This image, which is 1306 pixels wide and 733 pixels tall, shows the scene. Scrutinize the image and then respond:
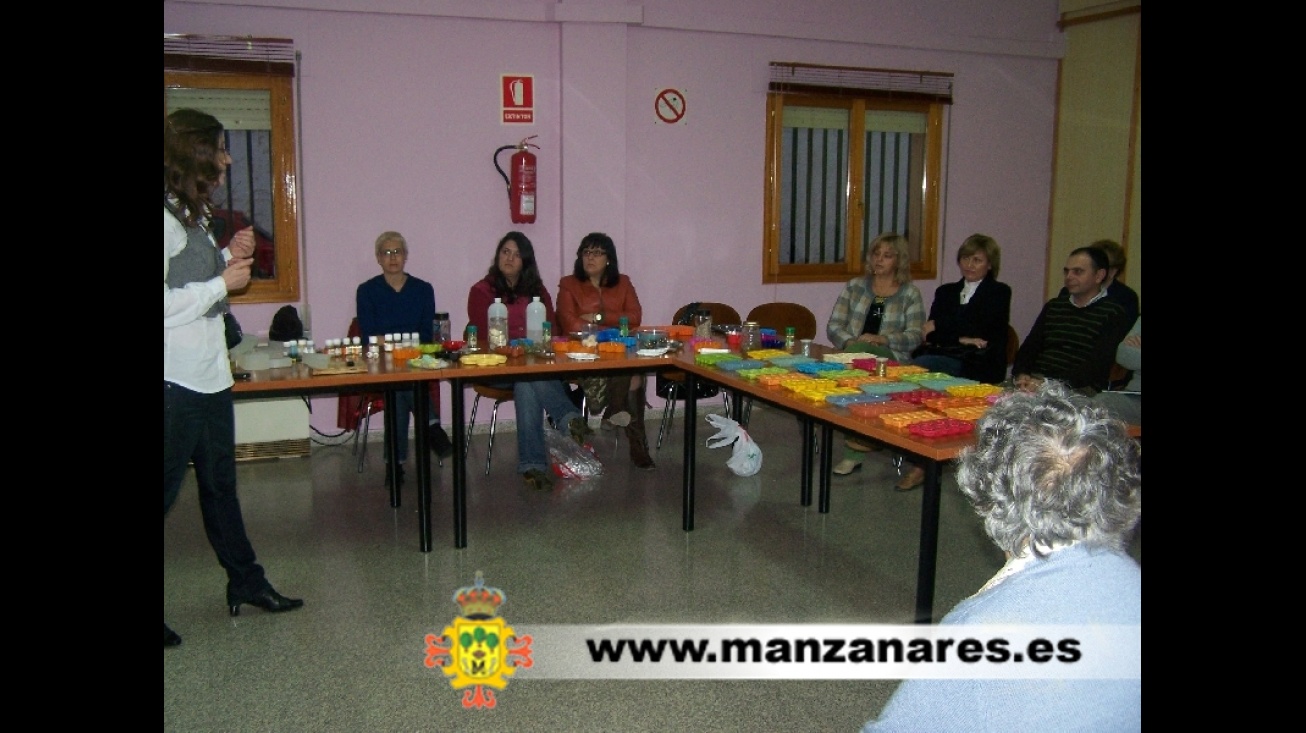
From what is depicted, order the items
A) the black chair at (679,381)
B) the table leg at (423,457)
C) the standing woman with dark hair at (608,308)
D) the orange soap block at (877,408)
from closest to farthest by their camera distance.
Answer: the orange soap block at (877,408) → the table leg at (423,457) → the standing woman with dark hair at (608,308) → the black chair at (679,381)

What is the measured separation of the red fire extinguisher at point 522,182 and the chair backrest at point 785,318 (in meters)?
1.45

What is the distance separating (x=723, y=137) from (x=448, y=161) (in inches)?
68.8

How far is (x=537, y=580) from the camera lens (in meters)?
3.62

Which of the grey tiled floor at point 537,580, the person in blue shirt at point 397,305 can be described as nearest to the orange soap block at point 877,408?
the grey tiled floor at point 537,580

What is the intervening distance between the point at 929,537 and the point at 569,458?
255 cm

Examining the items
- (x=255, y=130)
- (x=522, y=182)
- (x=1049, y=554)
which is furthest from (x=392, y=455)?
(x=1049, y=554)

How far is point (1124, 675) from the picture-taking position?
1.28m

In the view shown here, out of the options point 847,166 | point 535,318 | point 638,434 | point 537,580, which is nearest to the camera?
point 537,580

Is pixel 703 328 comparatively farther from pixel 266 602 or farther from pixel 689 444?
pixel 266 602

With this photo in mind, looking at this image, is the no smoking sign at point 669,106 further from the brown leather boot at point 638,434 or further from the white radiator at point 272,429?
the white radiator at point 272,429

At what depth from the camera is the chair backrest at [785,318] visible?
19.6 feet

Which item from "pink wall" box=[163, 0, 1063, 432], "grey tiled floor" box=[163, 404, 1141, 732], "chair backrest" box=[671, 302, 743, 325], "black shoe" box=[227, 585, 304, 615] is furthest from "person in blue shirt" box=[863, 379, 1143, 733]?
"pink wall" box=[163, 0, 1063, 432]
